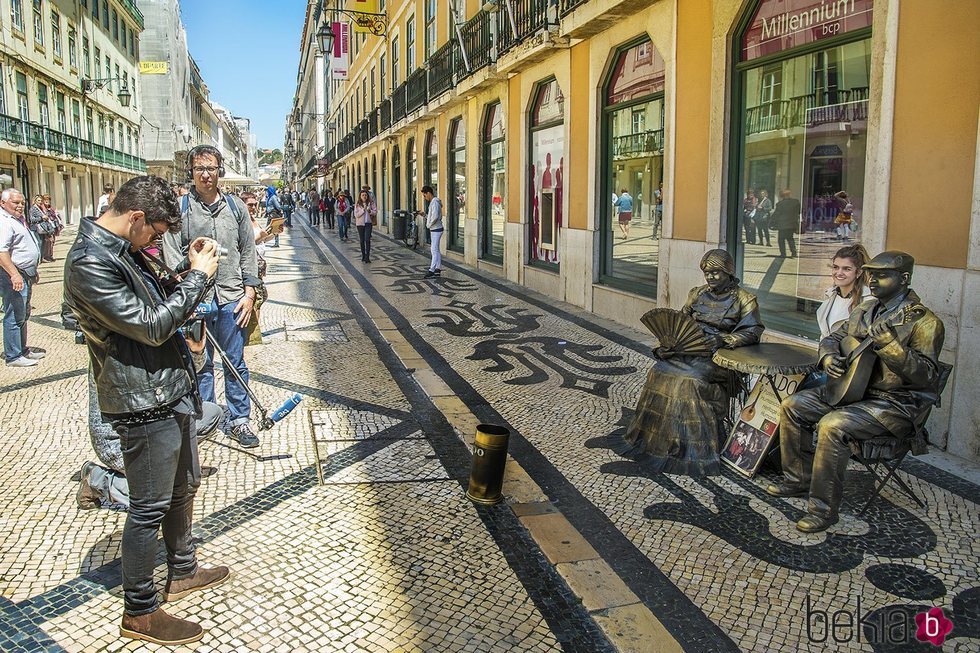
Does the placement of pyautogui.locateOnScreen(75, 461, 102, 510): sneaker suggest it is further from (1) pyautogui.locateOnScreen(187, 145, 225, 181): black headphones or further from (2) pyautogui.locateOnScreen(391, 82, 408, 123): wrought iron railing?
(2) pyautogui.locateOnScreen(391, 82, 408, 123): wrought iron railing

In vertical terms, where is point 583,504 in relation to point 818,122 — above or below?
below

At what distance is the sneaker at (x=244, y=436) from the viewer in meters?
4.84

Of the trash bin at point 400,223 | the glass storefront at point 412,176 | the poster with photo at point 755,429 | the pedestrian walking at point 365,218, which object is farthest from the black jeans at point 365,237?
the poster with photo at point 755,429

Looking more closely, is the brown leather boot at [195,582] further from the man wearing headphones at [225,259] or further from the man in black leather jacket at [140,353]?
the man wearing headphones at [225,259]

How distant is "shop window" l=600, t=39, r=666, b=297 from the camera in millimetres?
9125

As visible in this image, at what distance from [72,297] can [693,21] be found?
7.13 metres

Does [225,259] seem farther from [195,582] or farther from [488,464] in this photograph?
[195,582]

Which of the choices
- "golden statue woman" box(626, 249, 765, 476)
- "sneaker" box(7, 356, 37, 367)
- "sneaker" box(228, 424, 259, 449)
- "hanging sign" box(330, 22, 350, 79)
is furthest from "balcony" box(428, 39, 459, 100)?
"golden statue woman" box(626, 249, 765, 476)

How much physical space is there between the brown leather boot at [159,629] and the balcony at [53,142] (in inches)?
1092

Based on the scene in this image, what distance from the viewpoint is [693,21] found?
26.0 ft

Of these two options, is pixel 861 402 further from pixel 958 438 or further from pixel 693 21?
pixel 693 21

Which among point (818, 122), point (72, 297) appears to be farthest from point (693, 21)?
point (72, 297)

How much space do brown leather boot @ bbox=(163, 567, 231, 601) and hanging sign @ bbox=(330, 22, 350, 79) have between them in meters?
26.5

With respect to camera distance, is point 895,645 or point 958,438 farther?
point 958,438
